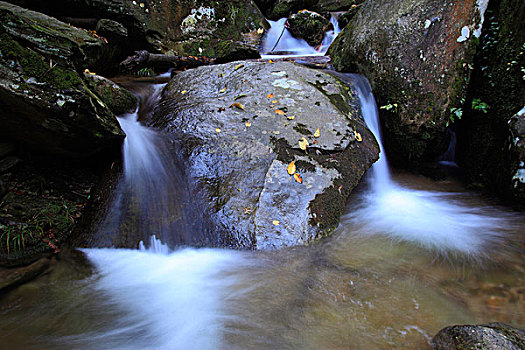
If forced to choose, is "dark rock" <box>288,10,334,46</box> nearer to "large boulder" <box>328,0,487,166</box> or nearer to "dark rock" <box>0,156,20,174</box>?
"large boulder" <box>328,0,487,166</box>

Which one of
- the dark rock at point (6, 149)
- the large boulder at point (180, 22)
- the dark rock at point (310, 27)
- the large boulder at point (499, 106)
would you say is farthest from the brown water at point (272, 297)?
the dark rock at point (310, 27)

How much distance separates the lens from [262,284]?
2.44 m

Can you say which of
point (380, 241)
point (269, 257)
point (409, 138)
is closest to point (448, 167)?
point (409, 138)

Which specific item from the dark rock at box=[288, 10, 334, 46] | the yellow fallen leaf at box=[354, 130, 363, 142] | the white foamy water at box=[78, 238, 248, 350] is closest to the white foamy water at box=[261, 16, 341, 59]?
the dark rock at box=[288, 10, 334, 46]

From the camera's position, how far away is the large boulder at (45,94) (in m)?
2.42

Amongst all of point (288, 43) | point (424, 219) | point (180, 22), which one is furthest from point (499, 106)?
point (180, 22)

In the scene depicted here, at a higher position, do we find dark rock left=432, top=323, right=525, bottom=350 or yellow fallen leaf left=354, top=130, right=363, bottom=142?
yellow fallen leaf left=354, top=130, right=363, bottom=142

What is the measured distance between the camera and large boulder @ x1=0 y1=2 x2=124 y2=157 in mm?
2420

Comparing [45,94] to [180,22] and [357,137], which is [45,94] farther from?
[180,22]

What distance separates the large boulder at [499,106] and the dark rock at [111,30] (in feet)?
25.3

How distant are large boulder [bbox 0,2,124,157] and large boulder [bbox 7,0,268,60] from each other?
5204 mm

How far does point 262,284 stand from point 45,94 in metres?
2.68

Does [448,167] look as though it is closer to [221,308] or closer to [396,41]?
[396,41]

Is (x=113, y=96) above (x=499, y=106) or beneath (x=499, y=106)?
above
